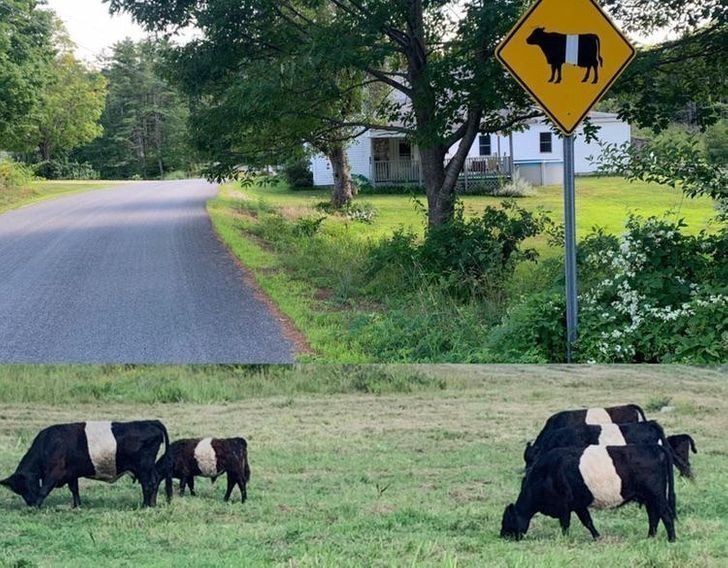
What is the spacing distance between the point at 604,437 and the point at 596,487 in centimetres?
19

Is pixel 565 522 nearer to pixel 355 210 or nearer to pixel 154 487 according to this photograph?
pixel 154 487

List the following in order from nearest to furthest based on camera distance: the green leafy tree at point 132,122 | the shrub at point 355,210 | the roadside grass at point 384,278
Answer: the green leafy tree at point 132,122 < the roadside grass at point 384,278 < the shrub at point 355,210

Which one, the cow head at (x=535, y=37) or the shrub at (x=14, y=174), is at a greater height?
the cow head at (x=535, y=37)

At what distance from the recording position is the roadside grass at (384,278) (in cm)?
447

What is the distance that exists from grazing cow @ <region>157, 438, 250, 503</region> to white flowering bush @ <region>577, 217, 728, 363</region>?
1.77 metres

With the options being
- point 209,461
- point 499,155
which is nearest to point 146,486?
point 209,461

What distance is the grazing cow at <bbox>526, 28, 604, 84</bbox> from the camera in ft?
12.6

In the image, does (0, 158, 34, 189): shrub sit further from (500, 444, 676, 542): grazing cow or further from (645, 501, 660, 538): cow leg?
(645, 501, 660, 538): cow leg

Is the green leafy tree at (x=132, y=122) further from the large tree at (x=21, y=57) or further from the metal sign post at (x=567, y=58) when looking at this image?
the metal sign post at (x=567, y=58)

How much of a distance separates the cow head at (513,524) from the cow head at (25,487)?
1638mm

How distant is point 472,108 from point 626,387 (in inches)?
158

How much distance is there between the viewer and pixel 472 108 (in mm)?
6824

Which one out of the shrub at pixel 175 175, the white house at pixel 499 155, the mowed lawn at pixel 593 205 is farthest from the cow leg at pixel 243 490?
the white house at pixel 499 155

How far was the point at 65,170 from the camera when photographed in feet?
12.6
